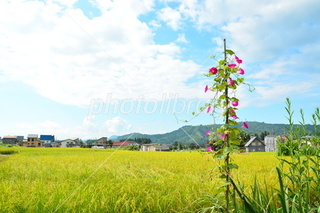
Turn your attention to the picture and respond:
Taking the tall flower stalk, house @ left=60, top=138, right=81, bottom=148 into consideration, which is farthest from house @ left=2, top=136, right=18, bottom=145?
the tall flower stalk

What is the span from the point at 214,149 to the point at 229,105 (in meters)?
0.69

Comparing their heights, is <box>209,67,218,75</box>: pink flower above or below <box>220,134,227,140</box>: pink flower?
above

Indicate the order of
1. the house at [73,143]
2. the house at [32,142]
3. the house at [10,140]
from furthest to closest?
1. the house at [10,140]
2. the house at [32,142]
3. the house at [73,143]

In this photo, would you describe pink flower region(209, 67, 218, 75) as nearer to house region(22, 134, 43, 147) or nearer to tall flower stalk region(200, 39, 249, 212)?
tall flower stalk region(200, 39, 249, 212)

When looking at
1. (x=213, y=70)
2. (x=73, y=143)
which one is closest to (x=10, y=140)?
(x=73, y=143)

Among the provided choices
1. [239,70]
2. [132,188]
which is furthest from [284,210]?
[132,188]

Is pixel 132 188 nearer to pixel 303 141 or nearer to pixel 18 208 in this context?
pixel 18 208

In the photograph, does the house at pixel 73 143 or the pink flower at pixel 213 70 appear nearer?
the pink flower at pixel 213 70

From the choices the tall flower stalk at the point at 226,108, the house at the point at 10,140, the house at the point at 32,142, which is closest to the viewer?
the tall flower stalk at the point at 226,108

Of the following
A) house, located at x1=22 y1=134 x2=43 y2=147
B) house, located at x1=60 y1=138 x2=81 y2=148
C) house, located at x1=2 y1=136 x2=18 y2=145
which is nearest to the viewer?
house, located at x1=60 y1=138 x2=81 y2=148

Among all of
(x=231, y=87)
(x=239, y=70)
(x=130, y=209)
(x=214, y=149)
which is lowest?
(x=130, y=209)

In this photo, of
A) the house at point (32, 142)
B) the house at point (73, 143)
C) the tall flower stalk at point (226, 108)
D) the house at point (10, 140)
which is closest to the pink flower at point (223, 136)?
the tall flower stalk at point (226, 108)

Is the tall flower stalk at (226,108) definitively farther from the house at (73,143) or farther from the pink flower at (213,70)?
the house at (73,143)

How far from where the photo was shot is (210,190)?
441cm
